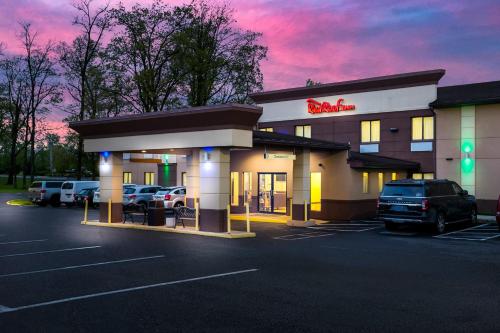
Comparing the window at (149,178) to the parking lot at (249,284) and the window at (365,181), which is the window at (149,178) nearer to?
the window at (365,181)

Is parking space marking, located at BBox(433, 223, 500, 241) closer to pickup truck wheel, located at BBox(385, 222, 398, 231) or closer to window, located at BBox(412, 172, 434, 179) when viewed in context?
pickup truck wheel, located at BBox(385, 222, 398, 231)

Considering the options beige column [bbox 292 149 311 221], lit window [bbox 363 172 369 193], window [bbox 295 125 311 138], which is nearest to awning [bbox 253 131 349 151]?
beige column [bbox 292 149 311 221]

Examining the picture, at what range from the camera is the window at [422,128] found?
30875mm

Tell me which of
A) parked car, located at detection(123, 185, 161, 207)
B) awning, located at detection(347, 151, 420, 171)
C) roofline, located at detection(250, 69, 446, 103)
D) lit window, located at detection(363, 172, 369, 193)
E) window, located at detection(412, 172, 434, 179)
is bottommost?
parked car, located at detection(123, 185, 161, 207)

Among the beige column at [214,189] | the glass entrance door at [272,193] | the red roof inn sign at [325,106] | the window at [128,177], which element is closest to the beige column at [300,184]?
the glass entrance door at [272,193]

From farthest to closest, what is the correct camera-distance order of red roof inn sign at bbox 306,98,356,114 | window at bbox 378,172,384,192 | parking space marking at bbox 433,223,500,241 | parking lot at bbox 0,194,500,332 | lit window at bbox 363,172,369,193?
red roof inn sign at bbox 306,98,356,114, window at bbox 378,172,384,192, lit window at bbox 363,172,369,193, parking space marking at bbox 433,223,500,241, parking lot at bbox 0,194,500,332

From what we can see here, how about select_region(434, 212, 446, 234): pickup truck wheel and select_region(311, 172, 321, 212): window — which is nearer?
select_region(434, 212, 446, 234): pickup truck wheel

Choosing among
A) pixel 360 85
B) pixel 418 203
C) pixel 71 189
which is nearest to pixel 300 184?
pixel 418 203

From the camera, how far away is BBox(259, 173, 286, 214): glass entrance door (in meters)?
29.0

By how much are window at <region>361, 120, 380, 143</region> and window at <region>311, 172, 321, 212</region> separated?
22.9ft

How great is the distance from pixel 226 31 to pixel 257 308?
45182 millimetres

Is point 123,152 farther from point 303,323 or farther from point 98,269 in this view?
point 303,323

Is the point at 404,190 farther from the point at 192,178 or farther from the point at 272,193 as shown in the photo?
the point at 192,178

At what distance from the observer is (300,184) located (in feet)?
81.9
